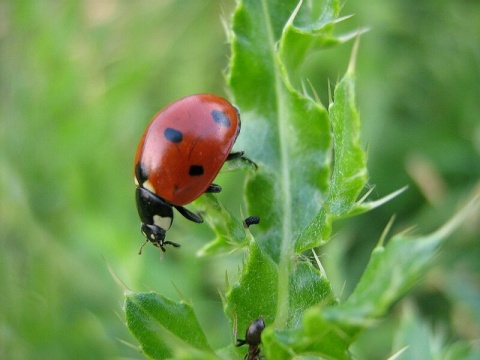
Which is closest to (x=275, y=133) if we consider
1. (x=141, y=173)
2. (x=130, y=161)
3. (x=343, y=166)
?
(x=343, y=166)

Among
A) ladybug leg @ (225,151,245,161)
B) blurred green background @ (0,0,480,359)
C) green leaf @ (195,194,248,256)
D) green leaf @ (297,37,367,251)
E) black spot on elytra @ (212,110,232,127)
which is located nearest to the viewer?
green leaf @ (297,37,367,251)

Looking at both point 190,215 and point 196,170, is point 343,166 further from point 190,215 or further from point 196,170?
point 190,215

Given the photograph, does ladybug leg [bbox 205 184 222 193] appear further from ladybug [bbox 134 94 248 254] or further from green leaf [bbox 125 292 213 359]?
green leaf [bbox 125 292 213 359]

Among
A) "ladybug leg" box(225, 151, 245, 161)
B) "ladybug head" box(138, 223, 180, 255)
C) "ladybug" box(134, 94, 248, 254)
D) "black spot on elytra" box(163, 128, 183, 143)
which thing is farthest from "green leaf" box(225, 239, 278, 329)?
"ladybug head" box(138, 223, 180, 255)

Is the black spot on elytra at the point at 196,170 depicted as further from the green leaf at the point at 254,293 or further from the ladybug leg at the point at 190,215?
the green leaf at the point at 254,293

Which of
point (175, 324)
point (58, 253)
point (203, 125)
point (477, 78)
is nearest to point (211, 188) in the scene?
point (203, 125)

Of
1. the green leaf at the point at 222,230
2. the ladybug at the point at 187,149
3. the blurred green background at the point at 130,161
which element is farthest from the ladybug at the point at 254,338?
the blurred green background at the point at 130,161

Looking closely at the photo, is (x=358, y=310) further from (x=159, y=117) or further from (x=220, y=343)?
(x=220, y=343)
